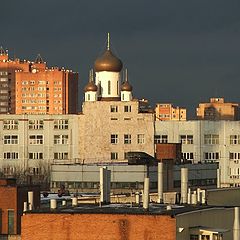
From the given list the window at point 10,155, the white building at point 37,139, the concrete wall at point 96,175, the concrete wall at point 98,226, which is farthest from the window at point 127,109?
the concrete wall at point 98,226

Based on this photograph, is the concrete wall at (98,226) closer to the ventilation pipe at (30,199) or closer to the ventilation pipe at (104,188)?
the ventilation pipe at (30,199)

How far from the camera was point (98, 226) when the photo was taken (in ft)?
179

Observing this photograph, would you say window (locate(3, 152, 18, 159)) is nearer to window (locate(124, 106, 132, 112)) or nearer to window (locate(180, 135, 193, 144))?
window (locate(124, 106, 132, 112))

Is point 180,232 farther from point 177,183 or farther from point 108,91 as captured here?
point 108,91

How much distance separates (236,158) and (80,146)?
1630cm

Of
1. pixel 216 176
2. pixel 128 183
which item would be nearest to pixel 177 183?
pixel 128 183

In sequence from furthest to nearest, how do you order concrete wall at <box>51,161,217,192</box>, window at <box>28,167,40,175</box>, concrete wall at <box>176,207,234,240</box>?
window at <box>28,167,40,175</box> < concrete wall at <box>51,161,217,192</box> < concrete wall at <box>176,207,234,240</box>

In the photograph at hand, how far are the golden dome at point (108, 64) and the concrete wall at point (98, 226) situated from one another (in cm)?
8426

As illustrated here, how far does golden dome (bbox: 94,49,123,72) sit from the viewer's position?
5502 inches

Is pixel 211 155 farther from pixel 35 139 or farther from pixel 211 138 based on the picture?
pixel 35 139

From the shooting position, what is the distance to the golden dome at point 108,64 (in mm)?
139750

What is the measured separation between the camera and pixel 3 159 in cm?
13612

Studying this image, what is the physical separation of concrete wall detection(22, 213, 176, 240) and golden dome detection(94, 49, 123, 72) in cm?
8426

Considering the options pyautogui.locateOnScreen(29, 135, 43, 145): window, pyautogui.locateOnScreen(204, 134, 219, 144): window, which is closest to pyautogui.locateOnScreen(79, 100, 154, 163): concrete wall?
pyautogui.locateOnScreen(29, 135, 43, 145): window
